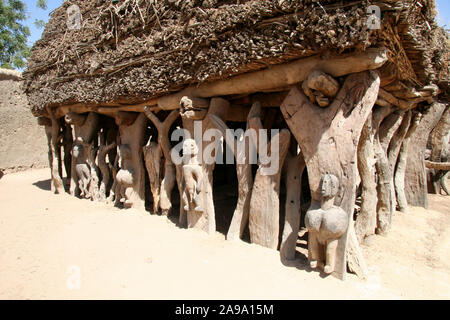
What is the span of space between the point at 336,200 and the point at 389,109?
2191 millimetres

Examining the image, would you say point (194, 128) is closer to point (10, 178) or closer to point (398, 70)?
point (398, 70)

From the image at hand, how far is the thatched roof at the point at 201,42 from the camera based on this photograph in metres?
2.42

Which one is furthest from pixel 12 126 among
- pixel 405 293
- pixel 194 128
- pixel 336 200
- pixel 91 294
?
pixel 405 293

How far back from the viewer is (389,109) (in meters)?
4.10

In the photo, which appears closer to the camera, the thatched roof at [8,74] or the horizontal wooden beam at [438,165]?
the horizontal wooden beam at [438,165]

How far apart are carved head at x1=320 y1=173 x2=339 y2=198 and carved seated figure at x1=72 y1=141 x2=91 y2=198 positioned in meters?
4.64

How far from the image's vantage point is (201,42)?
328 centimetres

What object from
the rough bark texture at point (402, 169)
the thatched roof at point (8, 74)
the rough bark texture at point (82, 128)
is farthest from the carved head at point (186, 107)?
the thatched roof at point (8, 74)

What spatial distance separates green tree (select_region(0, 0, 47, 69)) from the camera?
15875mm

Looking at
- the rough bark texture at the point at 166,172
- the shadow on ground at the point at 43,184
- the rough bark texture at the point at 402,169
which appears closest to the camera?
the rough bark texture at the point at 166,172

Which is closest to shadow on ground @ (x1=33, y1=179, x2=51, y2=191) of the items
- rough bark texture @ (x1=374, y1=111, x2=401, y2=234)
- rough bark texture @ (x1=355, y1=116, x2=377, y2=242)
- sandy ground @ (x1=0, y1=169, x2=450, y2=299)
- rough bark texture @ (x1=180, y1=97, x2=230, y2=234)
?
sandy ground @ (x1=0, y1=169, x2=450, y2=299)

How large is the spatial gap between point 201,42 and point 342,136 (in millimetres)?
1806

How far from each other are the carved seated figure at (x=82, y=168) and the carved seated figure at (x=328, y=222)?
4.55 meters

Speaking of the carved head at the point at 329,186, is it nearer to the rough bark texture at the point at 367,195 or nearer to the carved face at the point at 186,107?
the rough bark texture at the point at 367,195
